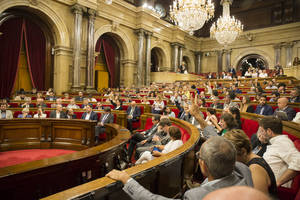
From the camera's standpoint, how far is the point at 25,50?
970cm

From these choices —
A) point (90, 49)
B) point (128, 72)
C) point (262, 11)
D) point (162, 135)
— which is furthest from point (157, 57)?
point (162, 135)

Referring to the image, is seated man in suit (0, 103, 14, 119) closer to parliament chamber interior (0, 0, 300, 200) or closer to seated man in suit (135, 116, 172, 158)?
parliament chamber interior (0, 0, 300, 200)

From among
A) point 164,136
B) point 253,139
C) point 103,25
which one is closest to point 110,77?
point 103,25

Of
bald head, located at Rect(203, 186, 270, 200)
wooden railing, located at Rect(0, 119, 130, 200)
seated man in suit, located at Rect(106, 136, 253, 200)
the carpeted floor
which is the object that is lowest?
the carpeted floor

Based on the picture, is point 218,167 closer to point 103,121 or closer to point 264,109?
point 264,109

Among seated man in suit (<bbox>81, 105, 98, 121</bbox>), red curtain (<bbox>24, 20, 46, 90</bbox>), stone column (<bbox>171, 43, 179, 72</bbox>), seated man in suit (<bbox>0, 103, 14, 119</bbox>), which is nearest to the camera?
seated man in suit (<bbox>0, 103, 14, 119</bbox>)

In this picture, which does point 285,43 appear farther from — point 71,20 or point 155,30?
point 71,20

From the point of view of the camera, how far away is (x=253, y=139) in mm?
2471

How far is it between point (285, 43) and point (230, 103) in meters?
13.5

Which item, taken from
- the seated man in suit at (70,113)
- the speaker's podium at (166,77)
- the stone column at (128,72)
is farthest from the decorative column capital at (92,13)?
the seated man in suit at (70,113)

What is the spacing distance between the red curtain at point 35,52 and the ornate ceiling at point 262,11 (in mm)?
7554

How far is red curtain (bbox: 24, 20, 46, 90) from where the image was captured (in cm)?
942

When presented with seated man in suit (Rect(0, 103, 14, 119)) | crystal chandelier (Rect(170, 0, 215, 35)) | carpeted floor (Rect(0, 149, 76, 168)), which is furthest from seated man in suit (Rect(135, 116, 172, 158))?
crystal chandelier (Rect(170, 0, 215, 35))

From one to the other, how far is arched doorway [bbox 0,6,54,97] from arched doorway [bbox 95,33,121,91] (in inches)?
135
